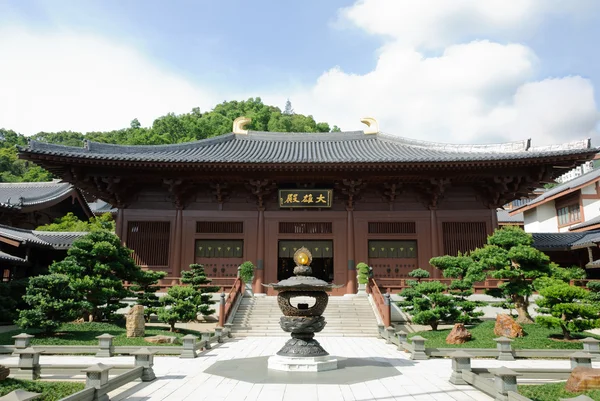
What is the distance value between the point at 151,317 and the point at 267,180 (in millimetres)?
8626

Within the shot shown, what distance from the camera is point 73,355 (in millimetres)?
12281

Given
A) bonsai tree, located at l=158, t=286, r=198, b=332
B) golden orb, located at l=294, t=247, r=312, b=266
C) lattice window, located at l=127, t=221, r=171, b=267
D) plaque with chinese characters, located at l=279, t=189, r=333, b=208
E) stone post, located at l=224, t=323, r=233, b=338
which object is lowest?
stone post, located at l=224, t=323, r=233, b=338

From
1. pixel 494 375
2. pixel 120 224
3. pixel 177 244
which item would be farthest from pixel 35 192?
pixel 494 375

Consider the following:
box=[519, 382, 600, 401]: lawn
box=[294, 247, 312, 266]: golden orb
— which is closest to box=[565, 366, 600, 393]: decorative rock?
box=[519, 382, 600, 401]: lawn

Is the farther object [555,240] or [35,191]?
[35,191]

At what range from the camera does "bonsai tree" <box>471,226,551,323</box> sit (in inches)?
610

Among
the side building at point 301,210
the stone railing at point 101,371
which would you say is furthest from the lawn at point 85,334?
the side building at point 301,210

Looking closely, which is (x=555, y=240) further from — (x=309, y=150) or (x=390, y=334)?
(x=309, y=150)

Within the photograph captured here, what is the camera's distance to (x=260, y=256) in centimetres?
2214

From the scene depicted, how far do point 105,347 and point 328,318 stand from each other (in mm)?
9493

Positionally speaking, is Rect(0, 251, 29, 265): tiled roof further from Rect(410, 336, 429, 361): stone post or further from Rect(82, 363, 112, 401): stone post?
Rect(410, 336, 429, 361): stone post

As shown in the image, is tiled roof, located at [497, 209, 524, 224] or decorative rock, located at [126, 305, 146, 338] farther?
tiled roof, located at [497, 209, 524, 224]

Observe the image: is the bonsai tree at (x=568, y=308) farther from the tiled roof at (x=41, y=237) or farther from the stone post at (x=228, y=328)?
the tiled roof at (x=41, y=237)

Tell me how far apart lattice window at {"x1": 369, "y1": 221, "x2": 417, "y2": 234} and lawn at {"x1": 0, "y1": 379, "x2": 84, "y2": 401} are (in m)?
16.9
